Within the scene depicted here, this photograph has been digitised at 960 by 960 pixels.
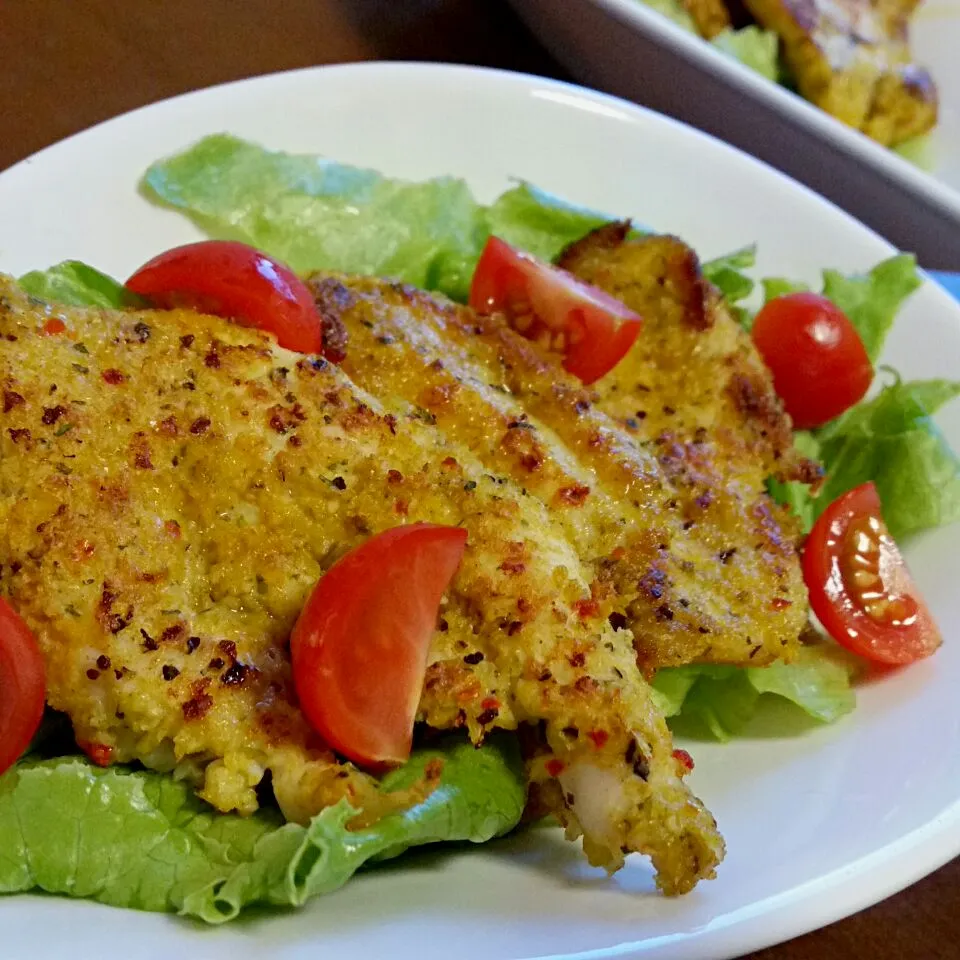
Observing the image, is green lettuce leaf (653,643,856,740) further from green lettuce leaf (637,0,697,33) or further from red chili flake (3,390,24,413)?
green lettuce leaf (637,0,697,33)

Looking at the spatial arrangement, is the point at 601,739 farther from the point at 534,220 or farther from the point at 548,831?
the point at 534,220

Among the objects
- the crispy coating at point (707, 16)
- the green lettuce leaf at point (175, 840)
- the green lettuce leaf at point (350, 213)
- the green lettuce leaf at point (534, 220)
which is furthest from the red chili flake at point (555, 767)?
the crispy coating at point (707, 16)

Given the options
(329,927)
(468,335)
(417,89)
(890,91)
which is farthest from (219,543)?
(890,91)

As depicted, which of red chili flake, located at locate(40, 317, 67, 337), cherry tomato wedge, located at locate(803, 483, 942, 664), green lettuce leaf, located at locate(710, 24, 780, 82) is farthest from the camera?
green lettuce leaf, located at locate(710, 24, 780, 82)

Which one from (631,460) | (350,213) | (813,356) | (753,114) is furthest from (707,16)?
(631,460)

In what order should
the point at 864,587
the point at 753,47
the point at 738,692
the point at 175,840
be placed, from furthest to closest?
1. the point at 753,47
2. the point at 864,587
3. the point at 738,692
4. the point at 175,840

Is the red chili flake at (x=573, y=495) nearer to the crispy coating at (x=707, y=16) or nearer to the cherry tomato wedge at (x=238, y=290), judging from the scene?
the cherry tomato wedge at (x=238, y=290)

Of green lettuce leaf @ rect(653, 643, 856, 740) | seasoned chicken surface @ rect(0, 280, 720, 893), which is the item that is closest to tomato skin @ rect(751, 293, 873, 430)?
green lettuce leaf @ rect(653, 643, 856, 740)
